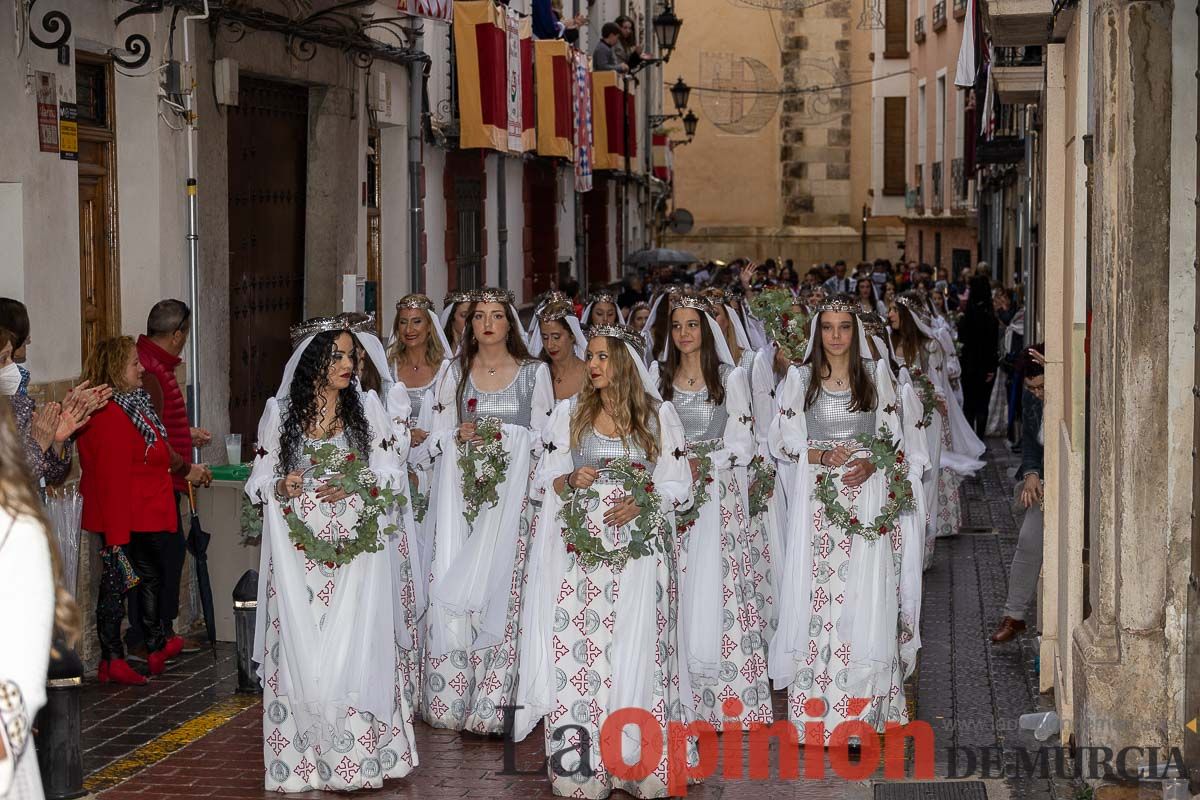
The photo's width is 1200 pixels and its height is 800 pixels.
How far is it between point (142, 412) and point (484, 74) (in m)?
9.47

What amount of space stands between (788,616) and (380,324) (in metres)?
8.64

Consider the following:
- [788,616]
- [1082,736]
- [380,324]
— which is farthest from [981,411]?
[1082,736]

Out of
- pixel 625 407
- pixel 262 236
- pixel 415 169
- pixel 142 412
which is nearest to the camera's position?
pixel 625 407

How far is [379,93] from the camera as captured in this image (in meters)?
16.1

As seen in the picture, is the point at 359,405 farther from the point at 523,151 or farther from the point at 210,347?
the point at 523,151

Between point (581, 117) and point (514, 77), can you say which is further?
point (581, 117)

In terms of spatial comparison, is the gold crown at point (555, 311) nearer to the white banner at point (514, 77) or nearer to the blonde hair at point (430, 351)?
the blonde hair at point (430, 351)

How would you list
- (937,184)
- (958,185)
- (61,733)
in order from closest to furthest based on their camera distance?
(61,733) → (958,185) → (937,184)

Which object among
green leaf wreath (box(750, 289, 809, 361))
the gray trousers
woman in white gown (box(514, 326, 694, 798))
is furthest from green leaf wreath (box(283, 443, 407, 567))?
green leaf wreath (box(750, 289, 809, 361))

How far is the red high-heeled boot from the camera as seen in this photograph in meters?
9.88

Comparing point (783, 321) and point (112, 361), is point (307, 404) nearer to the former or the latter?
point (112, 361)

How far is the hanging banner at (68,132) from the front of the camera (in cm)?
1003

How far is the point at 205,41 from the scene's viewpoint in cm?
1237

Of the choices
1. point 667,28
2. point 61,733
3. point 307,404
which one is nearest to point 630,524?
point 307,404
